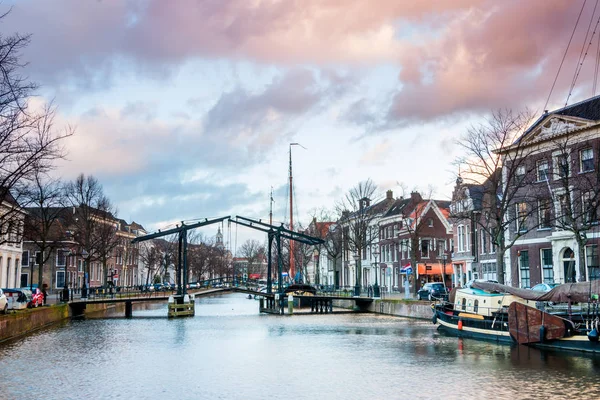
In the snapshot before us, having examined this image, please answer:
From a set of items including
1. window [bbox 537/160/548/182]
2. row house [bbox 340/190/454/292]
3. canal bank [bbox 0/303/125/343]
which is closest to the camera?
canal bank [bbox 0/303/125/343]

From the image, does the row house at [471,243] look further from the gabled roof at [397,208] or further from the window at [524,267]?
the gabled roof at [397,208]

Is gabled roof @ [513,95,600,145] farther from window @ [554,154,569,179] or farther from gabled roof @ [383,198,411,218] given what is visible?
gabled roof @ [383,198,411,218]

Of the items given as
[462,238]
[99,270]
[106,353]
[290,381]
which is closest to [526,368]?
[290,381]

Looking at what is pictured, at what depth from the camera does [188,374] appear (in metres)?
22.3

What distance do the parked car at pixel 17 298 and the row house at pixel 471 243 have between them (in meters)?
34.8

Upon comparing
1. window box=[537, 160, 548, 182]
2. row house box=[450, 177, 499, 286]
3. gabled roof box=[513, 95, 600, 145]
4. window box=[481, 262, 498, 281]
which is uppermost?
gabled roof box=[513, 95, 600, 145]

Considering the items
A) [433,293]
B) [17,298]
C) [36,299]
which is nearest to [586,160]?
[433,293]

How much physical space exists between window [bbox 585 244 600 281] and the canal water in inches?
593

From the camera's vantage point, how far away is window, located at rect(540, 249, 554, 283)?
49812 millimetres

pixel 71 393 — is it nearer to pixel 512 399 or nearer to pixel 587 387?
pixel 512 399

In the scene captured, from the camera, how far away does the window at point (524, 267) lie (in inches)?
2063

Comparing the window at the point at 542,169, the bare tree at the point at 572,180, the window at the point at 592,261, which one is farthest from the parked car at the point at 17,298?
the window at the point at 592,261

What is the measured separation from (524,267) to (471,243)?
1225 centimetres

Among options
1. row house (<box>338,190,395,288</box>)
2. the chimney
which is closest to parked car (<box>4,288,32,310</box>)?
row house (<box>338,190,395,288</box>)
